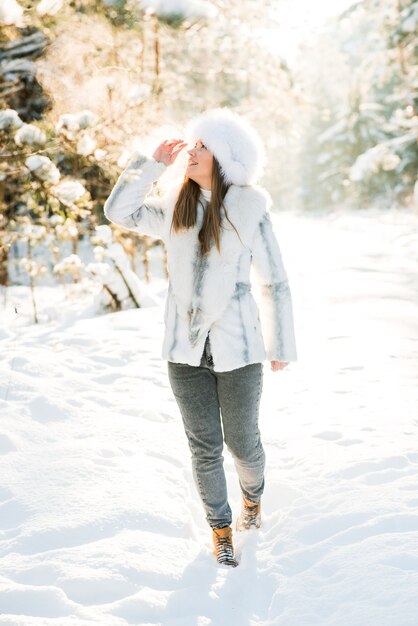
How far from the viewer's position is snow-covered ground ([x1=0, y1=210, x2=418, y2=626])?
7.58 feet

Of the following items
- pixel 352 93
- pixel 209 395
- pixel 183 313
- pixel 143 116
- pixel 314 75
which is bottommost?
pixel 209 395

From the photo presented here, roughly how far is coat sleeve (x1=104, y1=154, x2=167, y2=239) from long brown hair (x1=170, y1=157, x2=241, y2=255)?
0.49 ft

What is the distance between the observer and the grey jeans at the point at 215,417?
8.36 feet

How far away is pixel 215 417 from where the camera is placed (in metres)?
2.60

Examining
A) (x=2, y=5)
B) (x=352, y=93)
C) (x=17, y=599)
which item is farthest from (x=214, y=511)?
(x=352, y=93)

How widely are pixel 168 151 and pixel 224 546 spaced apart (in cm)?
185

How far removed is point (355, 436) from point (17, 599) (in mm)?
2335

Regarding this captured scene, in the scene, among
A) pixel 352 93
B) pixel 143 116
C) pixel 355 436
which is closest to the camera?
pixel 355 436

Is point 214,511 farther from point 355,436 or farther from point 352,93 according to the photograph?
point 352,93

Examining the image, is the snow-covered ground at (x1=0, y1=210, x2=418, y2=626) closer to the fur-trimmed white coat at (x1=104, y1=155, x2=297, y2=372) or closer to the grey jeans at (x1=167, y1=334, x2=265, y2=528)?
the grey jeans at (x1=167, y1=334, x2=265, y2=528)

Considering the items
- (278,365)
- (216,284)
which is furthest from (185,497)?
(216,284)

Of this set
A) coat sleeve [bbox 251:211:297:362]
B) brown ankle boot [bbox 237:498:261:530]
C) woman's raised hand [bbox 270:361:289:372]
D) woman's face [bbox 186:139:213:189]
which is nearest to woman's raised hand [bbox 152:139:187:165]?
woman's face [bbox 186:139:213:189]

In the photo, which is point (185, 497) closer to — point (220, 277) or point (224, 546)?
point (224, 546)

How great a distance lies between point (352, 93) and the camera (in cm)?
3077
